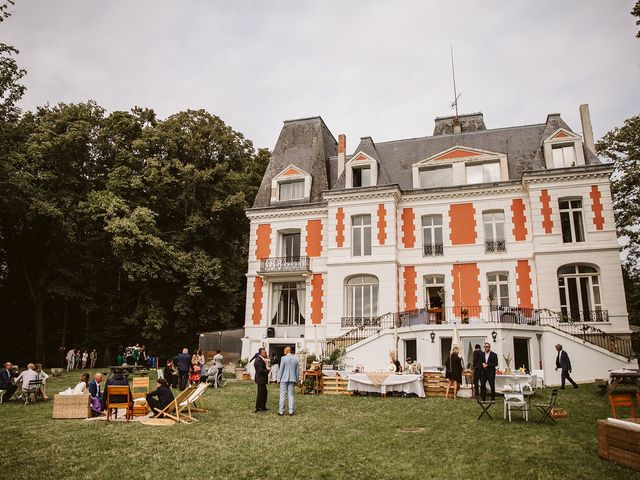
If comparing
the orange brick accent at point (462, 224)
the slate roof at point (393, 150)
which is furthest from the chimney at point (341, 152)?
the orange brick accent at point (462, 224)

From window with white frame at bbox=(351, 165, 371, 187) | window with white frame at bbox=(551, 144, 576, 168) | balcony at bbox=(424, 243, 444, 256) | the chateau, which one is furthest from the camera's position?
window with white frame at bbox=(351, 165, 371, 187)

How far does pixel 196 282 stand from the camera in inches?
1089

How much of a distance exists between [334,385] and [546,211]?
12.7 meters

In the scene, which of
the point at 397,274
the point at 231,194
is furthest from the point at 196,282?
the point at 397,274

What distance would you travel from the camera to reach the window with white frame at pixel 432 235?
78.4 feet

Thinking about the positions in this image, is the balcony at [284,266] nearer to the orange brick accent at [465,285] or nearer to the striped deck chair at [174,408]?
the orange brick accent at [465,285]

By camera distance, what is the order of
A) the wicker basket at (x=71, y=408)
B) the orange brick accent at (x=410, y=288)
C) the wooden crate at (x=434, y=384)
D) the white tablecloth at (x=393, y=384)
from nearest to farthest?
the wicker basket at (x=71, y=408) → the white tablecloth at (x=393, y=384) → the wooden crate at (x=434, y=384) → the orange brick accent at (x=410, y=288)

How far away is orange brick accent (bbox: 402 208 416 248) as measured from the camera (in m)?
24.3

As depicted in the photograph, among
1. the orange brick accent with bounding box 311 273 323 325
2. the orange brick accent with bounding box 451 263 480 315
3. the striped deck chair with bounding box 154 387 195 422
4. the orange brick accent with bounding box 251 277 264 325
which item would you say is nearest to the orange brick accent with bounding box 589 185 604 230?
the orange brick accent with bounding box 451 263 480 315

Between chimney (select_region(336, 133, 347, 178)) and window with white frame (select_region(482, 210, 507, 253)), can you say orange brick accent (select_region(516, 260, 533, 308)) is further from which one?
chimney (select_region(336, 133, 347, 178))

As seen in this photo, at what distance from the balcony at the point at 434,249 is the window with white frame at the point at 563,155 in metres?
6.29

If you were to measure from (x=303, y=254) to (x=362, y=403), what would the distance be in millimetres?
12962

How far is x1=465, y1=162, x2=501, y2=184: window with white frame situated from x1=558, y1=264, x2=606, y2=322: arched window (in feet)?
17.5

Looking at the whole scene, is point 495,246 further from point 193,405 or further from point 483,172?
point 193,405
